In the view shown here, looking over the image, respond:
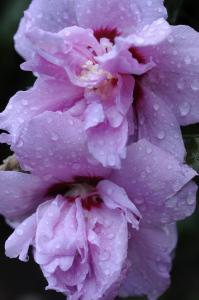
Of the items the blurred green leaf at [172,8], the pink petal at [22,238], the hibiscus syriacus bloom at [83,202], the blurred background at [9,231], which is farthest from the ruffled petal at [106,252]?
the blurred green leaf at [172,8]

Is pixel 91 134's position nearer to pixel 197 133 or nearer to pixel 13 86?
pixel 197 133

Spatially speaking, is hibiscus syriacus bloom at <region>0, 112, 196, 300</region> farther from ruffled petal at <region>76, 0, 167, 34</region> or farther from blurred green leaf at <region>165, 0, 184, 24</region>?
blurred green leaf at <region>165, 0, 184, 24</region>

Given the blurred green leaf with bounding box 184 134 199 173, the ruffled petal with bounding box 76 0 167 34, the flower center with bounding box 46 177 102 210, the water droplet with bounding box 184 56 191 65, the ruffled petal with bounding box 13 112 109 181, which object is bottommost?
the flower center with bounding box 46 177 102 210

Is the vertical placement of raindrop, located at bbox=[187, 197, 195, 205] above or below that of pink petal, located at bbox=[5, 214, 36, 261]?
above

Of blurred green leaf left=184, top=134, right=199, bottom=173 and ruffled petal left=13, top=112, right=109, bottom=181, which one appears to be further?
blurred green leaf left=184, top=134, right=199, bottom=173

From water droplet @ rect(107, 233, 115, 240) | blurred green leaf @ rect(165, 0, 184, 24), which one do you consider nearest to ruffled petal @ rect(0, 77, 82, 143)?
water droplet @ rect(107, 233, 115, 240)

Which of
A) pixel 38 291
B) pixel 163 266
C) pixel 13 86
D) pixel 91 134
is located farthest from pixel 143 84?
pixel 38 291

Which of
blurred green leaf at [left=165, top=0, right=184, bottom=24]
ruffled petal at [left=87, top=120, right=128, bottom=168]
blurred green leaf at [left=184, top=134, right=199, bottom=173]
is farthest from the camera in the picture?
blurred green leaf at [left=165, top=0, right=184, bottom=24]
